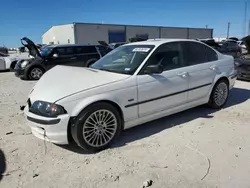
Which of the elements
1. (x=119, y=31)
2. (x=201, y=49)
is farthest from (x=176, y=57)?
(x=119, y=31)

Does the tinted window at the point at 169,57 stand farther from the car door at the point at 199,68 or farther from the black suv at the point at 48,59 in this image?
the black suv at the point at 48,59

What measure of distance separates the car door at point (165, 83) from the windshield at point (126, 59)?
0.15 m

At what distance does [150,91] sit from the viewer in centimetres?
378

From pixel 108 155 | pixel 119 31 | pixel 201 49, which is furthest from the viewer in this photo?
pixel 119 31

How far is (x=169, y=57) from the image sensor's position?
421cm

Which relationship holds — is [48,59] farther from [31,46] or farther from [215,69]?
[215,69]

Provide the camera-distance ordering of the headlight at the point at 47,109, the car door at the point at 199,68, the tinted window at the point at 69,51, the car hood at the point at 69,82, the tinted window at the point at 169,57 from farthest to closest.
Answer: the tinted window at the point at 69,51 < the car door at the point at 199,68 < the tinted window at the point at 169,57 < the car hood at the point at 69,82 < the headlight at the point at 47,109

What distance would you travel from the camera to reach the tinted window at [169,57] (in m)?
4.00

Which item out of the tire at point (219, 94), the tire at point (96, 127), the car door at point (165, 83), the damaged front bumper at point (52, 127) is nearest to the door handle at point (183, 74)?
the car door at point (165, 83)

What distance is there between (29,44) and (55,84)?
285 inches

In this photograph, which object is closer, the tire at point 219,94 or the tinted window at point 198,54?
the tinted window at point 198,54

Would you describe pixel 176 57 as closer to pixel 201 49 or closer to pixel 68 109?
pixel 201 49

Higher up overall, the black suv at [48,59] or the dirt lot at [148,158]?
the black suv at [48,59]

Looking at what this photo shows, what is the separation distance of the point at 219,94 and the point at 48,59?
25.1ft
